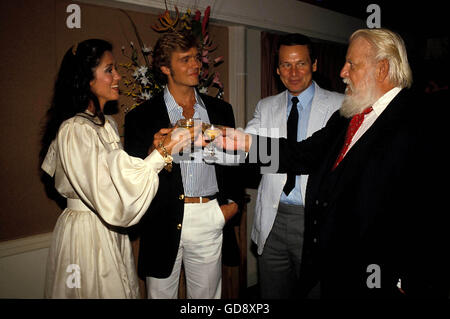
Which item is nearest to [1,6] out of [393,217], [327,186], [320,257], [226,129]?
[226,129]

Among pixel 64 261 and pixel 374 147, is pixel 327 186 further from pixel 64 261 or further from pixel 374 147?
pixel 64 261

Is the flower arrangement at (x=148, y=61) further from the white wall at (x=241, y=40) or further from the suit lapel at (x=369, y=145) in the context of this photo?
the suit lapel at (x=369, y=145)

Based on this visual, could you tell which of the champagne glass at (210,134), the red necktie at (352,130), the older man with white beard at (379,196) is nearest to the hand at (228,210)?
the champagne glass at (210,134)

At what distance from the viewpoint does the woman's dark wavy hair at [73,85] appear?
1.86m

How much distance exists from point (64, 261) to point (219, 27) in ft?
9.66

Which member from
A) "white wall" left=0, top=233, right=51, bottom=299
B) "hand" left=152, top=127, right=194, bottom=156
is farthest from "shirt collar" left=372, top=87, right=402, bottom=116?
"white wall" left=0, top=233, right=51, bottom=299

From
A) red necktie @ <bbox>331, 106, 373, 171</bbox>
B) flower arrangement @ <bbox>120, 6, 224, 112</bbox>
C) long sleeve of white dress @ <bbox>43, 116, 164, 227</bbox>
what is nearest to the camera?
long sleeve of white dress @ <bbox>43, 116, 164, 227</bbox>

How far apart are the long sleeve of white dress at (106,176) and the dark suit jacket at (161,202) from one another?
58cm

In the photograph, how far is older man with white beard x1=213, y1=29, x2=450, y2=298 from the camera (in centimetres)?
153

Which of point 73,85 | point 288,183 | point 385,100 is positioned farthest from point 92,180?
point 385,100

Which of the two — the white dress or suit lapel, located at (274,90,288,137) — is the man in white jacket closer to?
suit lapel, located at (274,90,288,137)

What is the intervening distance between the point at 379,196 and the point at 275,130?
1117 millimetres

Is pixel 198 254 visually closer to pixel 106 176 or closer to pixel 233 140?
pixel 233 140

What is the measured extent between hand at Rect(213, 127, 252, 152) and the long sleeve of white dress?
774mm
